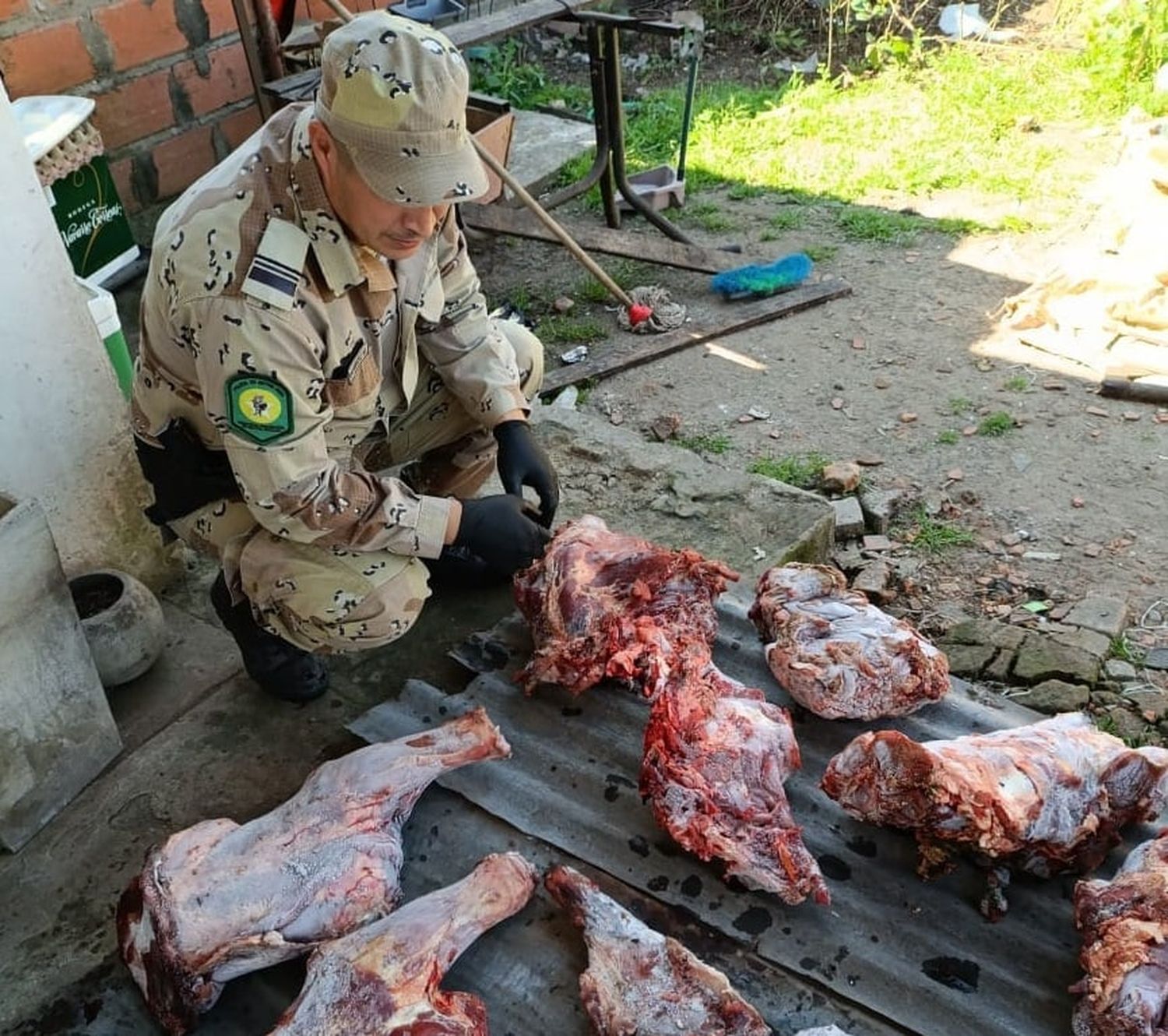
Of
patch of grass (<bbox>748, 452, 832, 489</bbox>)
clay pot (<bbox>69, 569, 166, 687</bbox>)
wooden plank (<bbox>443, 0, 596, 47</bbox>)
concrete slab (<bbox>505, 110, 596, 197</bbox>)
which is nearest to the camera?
clay pot (<bbox>69, 569, 166, 687</bbox>)

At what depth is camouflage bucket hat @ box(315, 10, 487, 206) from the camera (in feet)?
7.65

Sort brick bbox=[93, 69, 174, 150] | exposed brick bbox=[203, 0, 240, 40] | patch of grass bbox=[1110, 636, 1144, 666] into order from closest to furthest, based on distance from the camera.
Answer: patch of grass bbox=[1110, 636, 1144, 666]
brick bbox=[93, 69, 174, 150]
exposed brick bbox=[203, 0, 240, 40]

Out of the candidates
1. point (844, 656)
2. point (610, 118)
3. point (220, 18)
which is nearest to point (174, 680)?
point (844, 656)

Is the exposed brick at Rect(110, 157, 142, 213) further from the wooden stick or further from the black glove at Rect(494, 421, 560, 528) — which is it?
the black glove at Rect(494, 421, 560, 528)

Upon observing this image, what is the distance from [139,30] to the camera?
549 centimetres

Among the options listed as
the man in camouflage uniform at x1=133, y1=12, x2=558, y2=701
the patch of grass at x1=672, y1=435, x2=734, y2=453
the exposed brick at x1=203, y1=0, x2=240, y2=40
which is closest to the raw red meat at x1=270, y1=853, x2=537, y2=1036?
the man in camouflage uniform at x1=133, y1=12, x2=558, y2=701

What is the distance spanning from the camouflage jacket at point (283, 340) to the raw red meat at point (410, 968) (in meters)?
0.94

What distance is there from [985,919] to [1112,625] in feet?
5.64

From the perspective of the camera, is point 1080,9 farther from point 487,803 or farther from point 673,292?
point 487,803

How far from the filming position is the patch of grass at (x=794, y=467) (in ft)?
15.0

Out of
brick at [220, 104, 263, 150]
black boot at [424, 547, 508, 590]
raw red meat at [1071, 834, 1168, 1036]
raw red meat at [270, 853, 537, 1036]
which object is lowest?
black boot at [424, 547, 508, 590]

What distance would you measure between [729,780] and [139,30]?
5.00 metres

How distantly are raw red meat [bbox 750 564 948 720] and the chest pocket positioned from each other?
4.02ft

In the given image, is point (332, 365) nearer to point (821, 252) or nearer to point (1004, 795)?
point (1004, 795)
